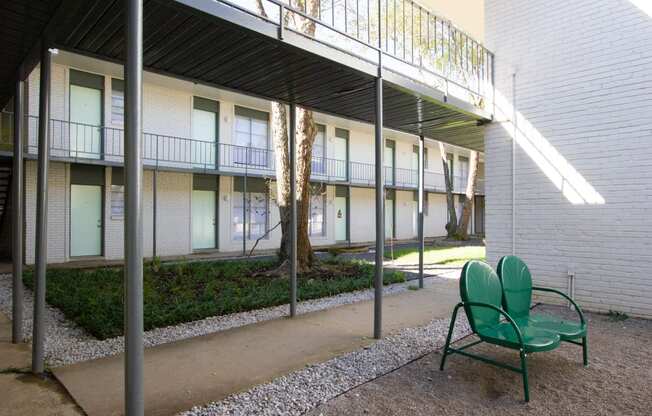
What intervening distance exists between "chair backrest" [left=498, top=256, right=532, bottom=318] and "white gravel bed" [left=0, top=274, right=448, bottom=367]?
9.81 feet

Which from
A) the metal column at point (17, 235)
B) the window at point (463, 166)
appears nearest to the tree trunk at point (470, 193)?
the window at point (463, 166)

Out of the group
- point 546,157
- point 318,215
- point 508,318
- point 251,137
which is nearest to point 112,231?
point 251,137

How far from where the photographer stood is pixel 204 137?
15.7 meters

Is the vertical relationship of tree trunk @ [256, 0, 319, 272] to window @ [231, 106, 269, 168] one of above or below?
below

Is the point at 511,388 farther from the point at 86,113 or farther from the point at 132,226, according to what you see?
the point at 86,113

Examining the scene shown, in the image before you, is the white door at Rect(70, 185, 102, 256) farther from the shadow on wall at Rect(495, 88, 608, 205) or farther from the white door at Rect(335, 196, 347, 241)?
the shadow on wall at Rect(495, 88, 608, 205)

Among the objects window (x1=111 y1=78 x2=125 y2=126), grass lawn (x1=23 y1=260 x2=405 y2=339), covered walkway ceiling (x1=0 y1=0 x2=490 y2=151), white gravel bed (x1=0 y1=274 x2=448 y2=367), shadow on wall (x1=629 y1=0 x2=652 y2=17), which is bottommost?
white gravel bed (x1=0 y1=274 x2=448 y2=367)

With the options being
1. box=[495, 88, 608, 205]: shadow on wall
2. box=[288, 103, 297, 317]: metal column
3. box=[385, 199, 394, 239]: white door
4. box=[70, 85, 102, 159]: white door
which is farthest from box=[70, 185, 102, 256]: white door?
box=[385, 199, 394, 239]: white door

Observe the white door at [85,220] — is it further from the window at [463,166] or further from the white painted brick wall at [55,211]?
the window at [463,166]

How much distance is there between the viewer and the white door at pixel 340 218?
2061cm

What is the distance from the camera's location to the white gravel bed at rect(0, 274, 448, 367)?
4.29 m

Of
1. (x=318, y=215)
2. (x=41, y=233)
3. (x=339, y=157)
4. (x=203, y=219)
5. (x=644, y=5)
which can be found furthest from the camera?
(x=339, y=157)

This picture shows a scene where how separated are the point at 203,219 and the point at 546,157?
40.8ft

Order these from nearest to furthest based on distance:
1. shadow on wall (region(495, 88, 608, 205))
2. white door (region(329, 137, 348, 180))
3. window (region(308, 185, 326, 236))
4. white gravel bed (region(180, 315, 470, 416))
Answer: white gravel bed (region(180, 315, 470, 416)) < shadow on wall (region(495, 88, 608, 205)) < window (region(308, 185, 326, 236)) < white door (region(329, 137, 348, 180))
